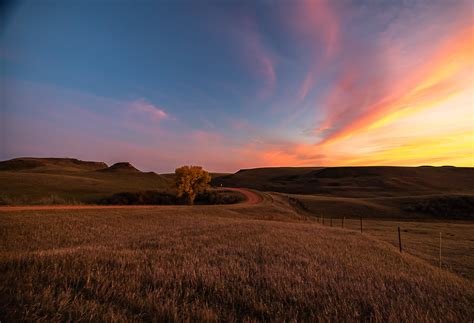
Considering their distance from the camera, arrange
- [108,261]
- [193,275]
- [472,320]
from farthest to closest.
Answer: [108,261], [193,275], [472,320]

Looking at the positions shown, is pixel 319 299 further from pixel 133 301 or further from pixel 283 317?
pixel 133 301

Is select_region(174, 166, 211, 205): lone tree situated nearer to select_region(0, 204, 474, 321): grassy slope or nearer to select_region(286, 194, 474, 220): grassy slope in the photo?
select_region(286, 194, 474, 220): grassy slope

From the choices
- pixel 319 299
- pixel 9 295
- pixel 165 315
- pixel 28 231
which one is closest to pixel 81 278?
pixel 9 295

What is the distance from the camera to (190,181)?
1887 inches

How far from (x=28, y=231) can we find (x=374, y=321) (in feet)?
53.0

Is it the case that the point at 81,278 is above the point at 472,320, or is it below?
above

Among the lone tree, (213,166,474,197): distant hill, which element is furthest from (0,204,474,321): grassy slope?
(213,166,474,197): distant hill

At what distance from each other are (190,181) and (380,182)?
10127 centimetres

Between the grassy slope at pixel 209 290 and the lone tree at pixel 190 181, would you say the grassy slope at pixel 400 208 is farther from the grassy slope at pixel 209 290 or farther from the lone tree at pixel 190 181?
the grassy slope at pixel 209 290

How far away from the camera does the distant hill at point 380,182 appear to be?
91062 mm

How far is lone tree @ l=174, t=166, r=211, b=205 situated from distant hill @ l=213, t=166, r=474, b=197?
5975 centimetres

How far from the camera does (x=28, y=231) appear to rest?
1200 cm

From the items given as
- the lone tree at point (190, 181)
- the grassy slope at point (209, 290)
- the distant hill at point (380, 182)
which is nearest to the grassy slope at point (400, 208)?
the lone tree at point (190, 181)

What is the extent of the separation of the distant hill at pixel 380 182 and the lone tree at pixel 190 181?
59749 mm
